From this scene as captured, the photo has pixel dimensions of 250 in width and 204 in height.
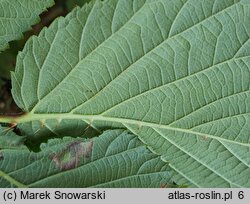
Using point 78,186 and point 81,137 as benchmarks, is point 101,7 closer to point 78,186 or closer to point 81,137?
point 81,137

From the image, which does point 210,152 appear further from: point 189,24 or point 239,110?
point 189,24

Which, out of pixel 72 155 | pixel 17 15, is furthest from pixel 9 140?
pixel 17 15

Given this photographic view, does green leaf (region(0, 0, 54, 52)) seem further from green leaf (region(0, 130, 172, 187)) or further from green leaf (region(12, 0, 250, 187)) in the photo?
green leaf (region(0, 130, 172, 187))

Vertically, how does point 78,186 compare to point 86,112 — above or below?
below

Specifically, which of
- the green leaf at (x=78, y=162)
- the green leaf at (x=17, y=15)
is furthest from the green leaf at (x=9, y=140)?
the green leaf at (x=17, y=15)

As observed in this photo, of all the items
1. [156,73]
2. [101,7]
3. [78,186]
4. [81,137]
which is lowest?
[78,186]

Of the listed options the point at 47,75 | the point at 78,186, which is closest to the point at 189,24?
the point at 47,75
